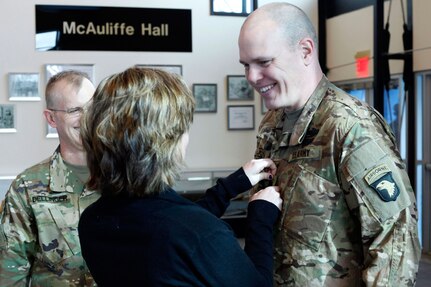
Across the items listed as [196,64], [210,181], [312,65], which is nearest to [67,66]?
[196,64]

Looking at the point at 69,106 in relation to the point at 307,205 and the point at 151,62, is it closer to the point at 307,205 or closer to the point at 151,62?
the point at 307,205

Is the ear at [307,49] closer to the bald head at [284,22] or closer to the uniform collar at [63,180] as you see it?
the bald head at [284,22]

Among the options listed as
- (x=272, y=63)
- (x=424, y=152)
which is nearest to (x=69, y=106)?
(x=272, y=63)

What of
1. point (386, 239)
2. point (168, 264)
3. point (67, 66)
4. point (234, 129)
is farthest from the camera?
point (234, 129)

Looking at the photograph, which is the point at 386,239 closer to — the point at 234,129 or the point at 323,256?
the point at 323,256

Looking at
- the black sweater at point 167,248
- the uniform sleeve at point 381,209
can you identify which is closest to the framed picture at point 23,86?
the black sweater at point 167,248

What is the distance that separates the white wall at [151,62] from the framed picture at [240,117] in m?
0.09

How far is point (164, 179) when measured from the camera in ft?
4.41

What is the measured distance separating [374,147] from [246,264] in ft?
1.66

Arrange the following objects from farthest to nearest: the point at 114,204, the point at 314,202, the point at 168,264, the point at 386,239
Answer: the point at 314,202 < the point at 386,239 < the point at 114,204 < the point at 168,264

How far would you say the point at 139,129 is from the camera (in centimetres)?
131

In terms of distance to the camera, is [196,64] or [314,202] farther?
[196,64]

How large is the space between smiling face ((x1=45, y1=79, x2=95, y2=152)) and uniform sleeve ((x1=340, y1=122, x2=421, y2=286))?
3.49 feet

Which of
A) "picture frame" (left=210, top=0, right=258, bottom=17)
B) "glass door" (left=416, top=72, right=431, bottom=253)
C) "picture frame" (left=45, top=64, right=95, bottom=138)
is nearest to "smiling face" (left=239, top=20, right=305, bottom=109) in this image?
"glass door" (left=416, top=72, right=431, bottom=253)
